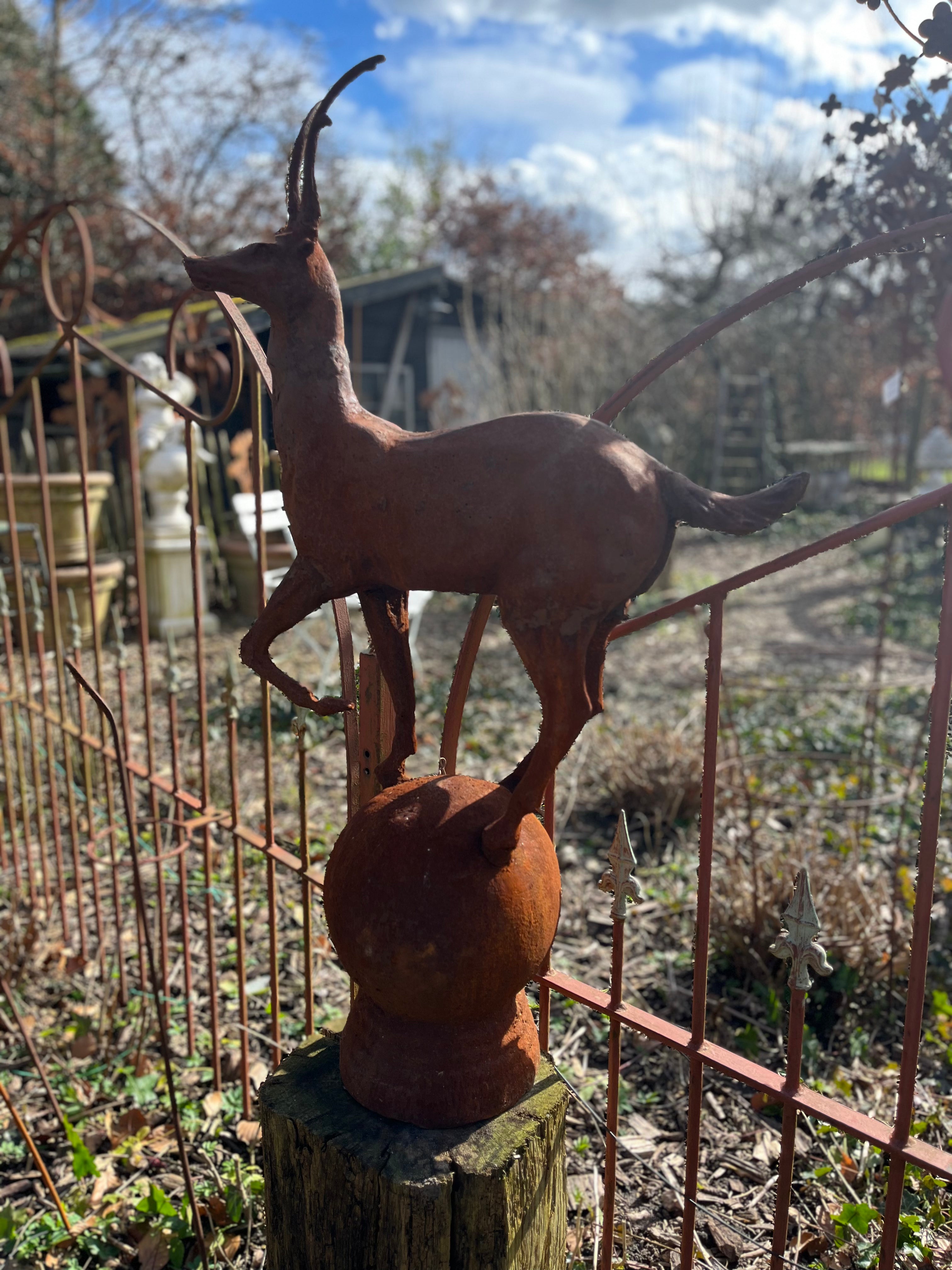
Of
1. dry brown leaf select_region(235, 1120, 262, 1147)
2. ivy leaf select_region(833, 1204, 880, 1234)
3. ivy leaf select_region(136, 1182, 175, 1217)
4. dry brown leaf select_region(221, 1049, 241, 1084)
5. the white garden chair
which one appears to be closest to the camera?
ivy leaf select_region(833, 1204, 880, 1234)

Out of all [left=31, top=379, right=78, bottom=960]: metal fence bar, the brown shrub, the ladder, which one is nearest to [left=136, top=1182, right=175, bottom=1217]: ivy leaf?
[left=31, top=379, right=78, bottom=960]: metal fence bar

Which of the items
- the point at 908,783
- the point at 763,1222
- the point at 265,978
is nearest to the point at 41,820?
the point at 265,978

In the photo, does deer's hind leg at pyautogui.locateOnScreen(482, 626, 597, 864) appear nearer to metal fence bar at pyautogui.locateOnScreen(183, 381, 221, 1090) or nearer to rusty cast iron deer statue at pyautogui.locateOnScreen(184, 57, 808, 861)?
rusty cast iron deer statue at pyautogui.locateOnScreen(184, 57, 808, 861)

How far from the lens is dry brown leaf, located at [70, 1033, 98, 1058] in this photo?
254 cm

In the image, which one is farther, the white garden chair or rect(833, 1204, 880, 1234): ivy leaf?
the white garden chair

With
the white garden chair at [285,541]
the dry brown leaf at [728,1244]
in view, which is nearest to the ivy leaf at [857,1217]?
the dry brown leaf at [728,1244]

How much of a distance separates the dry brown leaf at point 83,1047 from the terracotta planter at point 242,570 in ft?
17.3

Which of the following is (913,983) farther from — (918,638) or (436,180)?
(436,180)

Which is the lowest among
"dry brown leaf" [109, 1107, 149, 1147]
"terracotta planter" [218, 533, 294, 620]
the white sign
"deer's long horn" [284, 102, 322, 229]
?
"dry brown leaf" [109, 1107, 149, 1147]

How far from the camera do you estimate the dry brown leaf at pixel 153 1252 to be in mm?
1875

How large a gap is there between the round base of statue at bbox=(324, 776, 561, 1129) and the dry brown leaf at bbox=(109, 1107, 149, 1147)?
4.34ft

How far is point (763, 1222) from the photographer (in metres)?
1.97

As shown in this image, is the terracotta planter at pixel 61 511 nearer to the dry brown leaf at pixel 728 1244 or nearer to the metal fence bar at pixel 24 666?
the metal fence bar at pixel 24 666

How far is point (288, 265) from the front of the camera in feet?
3.84
